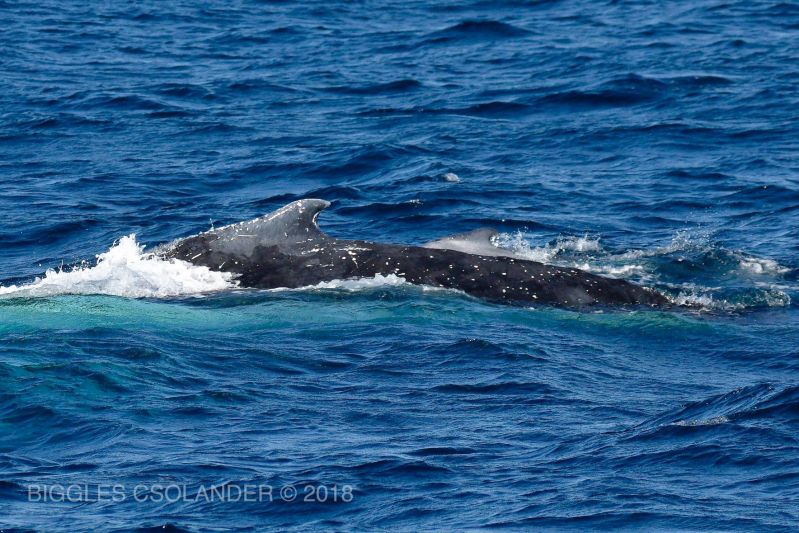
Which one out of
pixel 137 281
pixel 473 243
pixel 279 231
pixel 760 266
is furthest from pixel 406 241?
pixel 760 266

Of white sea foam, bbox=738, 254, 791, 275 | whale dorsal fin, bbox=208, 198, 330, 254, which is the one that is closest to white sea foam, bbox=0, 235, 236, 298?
whale dorsal fin, bbox=208, 198, 330, 254

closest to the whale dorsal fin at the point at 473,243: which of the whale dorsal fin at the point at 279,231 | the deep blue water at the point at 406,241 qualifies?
the deep blue water at the point at 406,241

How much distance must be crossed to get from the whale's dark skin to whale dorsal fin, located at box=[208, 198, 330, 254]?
0.01 metres

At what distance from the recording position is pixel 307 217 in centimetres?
1858

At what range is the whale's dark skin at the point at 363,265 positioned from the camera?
18188 millimetres

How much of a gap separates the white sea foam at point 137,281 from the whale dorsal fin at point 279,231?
0.47 m

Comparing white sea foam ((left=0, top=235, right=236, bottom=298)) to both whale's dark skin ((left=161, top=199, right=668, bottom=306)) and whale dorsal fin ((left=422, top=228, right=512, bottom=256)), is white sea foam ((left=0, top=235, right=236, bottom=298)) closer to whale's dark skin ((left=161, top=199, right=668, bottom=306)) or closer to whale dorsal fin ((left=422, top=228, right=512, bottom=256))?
whale's dark skin ((left=161, top=199, right=668, bottom=306))

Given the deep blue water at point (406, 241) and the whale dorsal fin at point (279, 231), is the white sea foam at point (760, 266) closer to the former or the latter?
the deep blue water at point (406, 241)

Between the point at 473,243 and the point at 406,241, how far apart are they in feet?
10.7

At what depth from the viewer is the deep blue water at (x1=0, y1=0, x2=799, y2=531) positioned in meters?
12.0

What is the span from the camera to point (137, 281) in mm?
18484

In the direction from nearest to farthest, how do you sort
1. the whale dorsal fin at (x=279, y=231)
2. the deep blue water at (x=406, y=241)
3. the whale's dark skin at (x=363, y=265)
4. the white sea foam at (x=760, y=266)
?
the deep blue water at (x=406, y=241), the whale's dark skin at (x=363, y=265), the whale dorsal fin at (x=279, y=231), the white sea foam at (x=760, y=266)

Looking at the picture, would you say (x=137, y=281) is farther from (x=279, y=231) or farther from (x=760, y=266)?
(x=760, y=266)

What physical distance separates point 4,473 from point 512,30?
91.5ft
